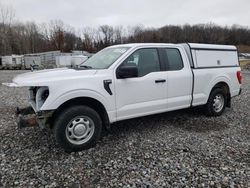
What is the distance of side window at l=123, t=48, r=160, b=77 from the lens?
3930 mm

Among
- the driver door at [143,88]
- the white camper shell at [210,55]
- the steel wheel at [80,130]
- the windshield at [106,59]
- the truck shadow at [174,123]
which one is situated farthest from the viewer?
the white camper shell at [210,55]

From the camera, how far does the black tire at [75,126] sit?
3.27m

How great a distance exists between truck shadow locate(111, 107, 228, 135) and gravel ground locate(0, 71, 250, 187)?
0.02 meters

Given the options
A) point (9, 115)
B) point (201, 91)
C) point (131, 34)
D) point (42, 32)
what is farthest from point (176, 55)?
point (131, 34)

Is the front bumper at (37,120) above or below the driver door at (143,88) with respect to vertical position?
below

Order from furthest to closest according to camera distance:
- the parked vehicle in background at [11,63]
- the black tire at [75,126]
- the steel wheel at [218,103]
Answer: the parked vehicle in background at [11,63] < the steel wheel at [218,103] < the black tire at [75,126]

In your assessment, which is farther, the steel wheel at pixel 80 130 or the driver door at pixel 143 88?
the driver door at pixel 143 88

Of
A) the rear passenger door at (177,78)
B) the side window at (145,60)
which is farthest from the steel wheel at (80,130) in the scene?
the rear passenger door at (177,78)

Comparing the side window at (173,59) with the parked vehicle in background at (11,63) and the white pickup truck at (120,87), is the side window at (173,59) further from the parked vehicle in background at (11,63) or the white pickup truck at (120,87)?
the parked vehicle in background at (11,63)

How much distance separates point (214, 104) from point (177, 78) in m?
1.63

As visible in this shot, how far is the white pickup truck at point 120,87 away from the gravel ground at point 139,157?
1.56 feet

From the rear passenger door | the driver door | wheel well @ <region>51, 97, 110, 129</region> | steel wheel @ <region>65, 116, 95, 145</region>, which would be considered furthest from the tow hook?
the rear passenger door

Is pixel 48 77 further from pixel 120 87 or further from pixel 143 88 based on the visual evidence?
pixel 143 88

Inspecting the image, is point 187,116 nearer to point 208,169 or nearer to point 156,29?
point 208,169
